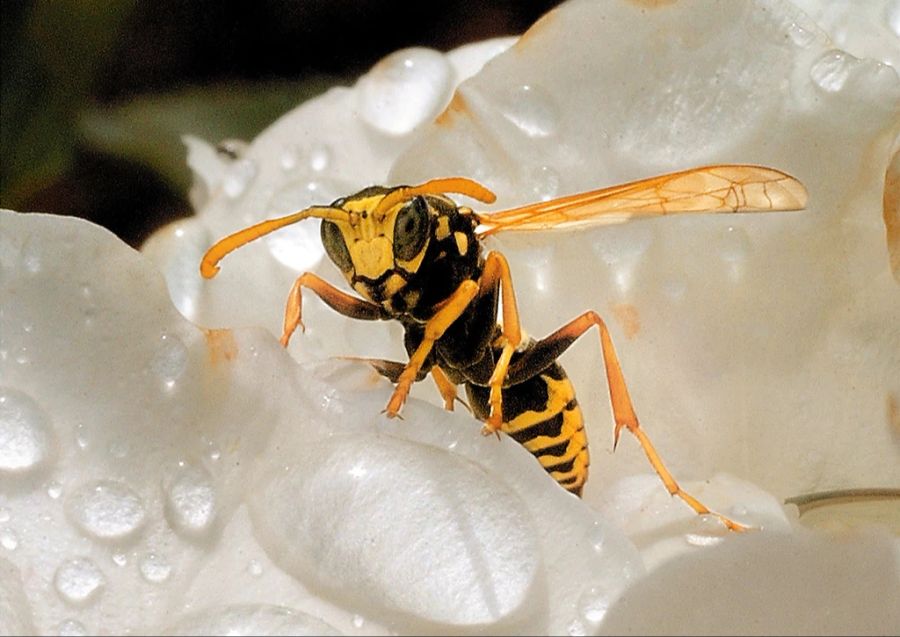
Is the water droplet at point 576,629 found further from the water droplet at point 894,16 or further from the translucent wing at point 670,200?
the water droplet at point 894,16

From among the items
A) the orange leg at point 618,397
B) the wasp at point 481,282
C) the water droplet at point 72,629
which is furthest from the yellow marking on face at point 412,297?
the water droplet at point 72,629

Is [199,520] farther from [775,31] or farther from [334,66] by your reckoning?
[334,66]

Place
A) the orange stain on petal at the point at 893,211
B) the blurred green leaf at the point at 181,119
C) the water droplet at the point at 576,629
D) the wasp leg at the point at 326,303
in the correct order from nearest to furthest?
the water droplet at the point at 576,629 < the orange stain on petal at the point at 893,211 < the wasp leg at the point at 326,303 < the blurred green leaf at the point at 181,119

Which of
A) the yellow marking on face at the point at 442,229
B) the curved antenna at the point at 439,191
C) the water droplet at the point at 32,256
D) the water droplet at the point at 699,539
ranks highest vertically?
the water droplet at the point at 32,256

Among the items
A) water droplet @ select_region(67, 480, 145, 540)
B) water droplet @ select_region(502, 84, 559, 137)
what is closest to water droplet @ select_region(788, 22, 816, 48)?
water droplet @ select_region(502, 84, 559, 137)

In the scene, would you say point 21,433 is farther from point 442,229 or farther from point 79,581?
point 442,229

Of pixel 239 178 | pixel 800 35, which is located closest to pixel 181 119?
pixel 239 178

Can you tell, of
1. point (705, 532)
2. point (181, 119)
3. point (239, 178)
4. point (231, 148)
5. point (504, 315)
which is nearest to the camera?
point (705, 532)
